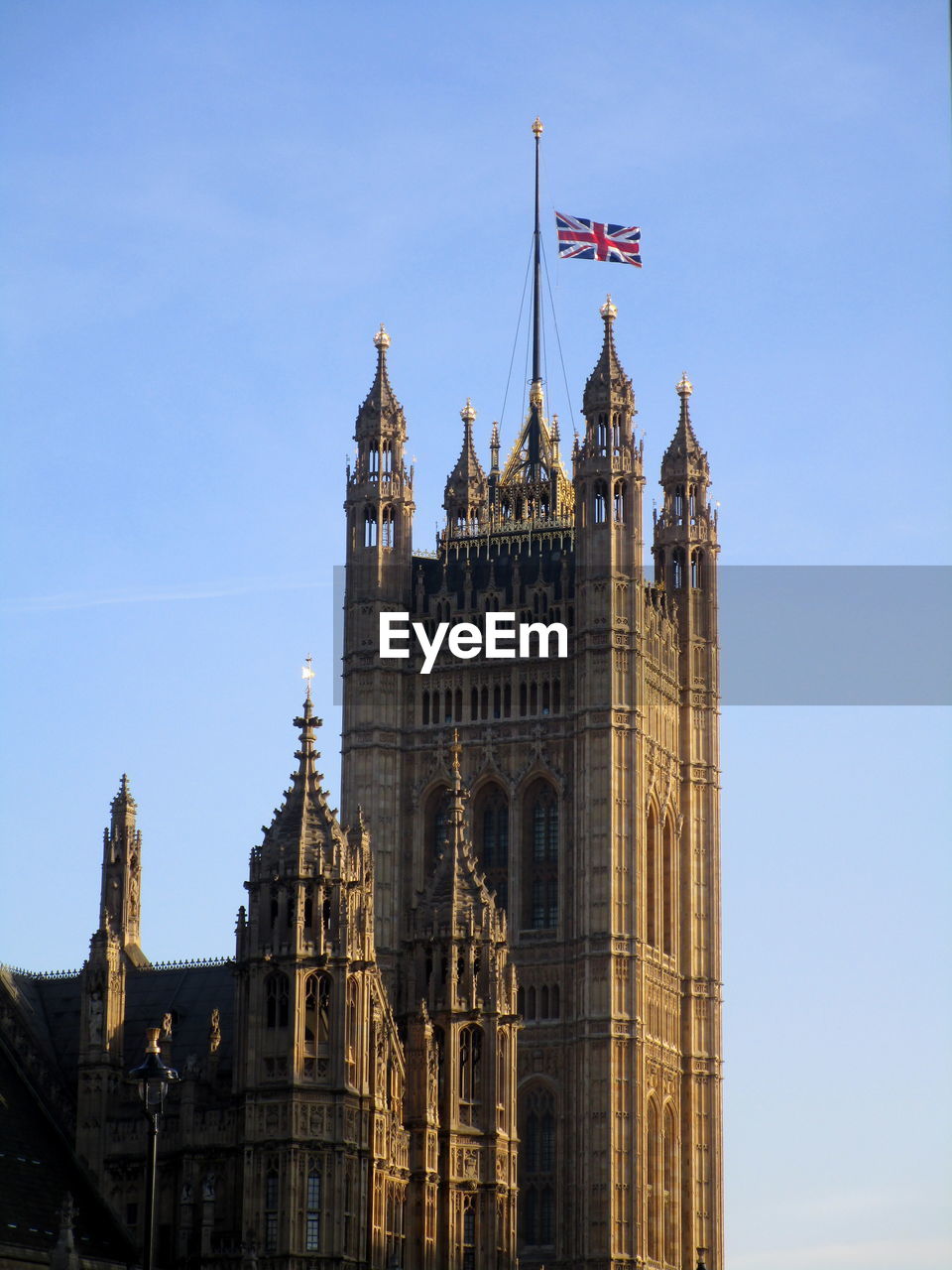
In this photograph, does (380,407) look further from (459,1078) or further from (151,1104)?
(151,1104)

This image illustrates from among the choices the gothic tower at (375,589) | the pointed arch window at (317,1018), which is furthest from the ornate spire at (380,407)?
the pointed arch window at (317,1018)

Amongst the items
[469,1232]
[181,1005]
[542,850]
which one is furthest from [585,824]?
[181,1005]

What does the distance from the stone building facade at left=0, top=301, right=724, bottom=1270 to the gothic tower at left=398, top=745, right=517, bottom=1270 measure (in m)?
0.10

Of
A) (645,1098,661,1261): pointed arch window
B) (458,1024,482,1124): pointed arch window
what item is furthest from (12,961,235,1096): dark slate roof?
(645,1098,661,1261): pointed arch window

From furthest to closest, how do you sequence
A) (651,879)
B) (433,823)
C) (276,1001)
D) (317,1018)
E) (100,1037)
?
(651,879), (433,823), (100,1037), (317,1018), (276,1001)

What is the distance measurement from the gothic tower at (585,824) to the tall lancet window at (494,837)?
93 mm

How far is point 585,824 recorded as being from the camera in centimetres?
14975

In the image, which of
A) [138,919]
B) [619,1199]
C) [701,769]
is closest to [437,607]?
[701,769]

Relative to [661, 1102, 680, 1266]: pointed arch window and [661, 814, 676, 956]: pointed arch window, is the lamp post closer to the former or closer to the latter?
[661, 1102, 680, 1266]: pointed arch window

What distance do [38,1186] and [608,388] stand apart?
65.6 meters

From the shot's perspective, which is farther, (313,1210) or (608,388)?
(608,388)

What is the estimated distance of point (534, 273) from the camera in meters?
171

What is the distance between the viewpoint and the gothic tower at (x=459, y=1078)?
107562mm

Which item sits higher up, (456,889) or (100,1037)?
(456,889)
